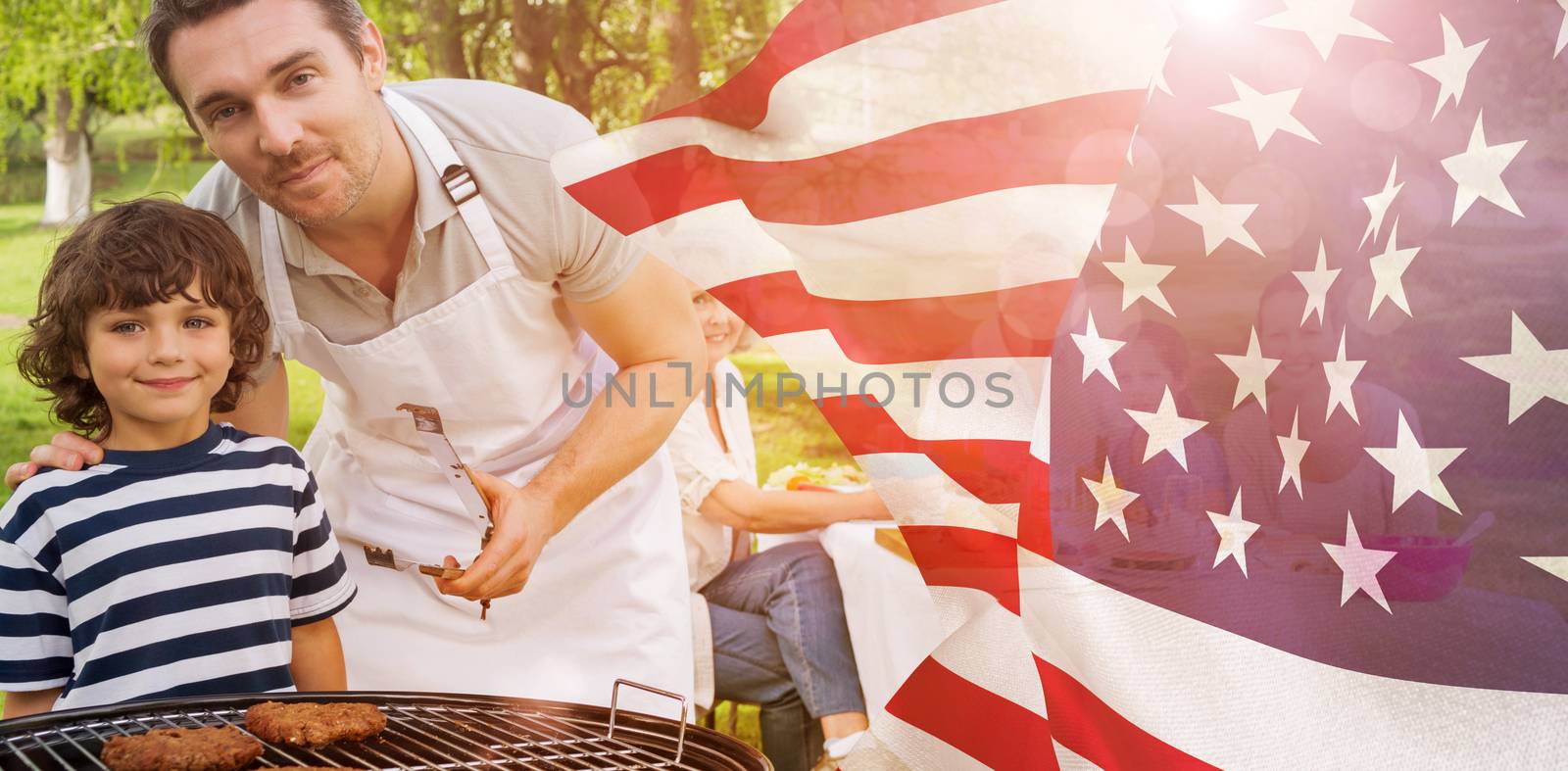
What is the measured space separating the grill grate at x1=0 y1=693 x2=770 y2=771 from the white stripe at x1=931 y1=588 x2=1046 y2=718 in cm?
32

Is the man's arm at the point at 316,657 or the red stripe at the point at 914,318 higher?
the red stripe at the point at 914,318

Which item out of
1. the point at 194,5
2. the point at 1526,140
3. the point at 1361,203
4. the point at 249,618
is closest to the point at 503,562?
the point at 249,618

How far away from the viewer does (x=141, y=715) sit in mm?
1423

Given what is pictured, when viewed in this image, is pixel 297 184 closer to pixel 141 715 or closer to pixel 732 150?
pixel 732 150

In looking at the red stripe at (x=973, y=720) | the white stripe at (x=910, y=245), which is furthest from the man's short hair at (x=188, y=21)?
the red stripe at (x=973, y=720)

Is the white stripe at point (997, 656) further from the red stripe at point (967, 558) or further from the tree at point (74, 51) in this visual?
the tree at point (74, 51)

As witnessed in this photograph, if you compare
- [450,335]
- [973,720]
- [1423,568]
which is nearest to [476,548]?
[450,335]

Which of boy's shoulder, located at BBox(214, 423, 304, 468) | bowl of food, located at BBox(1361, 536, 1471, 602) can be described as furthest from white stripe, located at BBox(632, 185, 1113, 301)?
boy's shoulder, located at BBox(214, 423, 304, 468)

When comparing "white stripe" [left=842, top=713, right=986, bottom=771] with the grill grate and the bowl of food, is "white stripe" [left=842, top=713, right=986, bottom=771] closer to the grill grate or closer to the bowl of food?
the grill grate

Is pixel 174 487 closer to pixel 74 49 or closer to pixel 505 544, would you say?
pixel 505 544

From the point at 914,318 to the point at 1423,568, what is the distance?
2.23 feet

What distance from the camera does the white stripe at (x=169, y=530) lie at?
1574 millimetres

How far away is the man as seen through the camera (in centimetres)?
192

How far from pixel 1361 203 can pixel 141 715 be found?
1.59 meters
